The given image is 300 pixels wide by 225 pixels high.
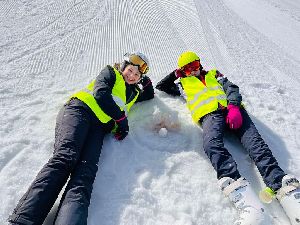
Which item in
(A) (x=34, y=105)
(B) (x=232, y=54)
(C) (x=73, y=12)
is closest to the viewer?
(A) (x=34, y=105)

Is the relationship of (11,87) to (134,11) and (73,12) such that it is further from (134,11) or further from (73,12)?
(134,11)

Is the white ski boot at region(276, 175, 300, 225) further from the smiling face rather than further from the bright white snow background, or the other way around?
the smiling face

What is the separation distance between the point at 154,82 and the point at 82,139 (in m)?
1.90

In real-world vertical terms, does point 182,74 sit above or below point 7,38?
below

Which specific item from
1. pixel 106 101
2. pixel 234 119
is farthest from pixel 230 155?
pixel 106 101

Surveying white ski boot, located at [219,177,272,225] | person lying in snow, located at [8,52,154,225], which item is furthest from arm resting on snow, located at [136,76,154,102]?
white ski boot, located at [219,177,272,225]

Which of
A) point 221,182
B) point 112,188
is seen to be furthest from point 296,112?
point 112,188

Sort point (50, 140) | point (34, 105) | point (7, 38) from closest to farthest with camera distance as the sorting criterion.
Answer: point (50, 140), point (34, 105), point (7, 38)

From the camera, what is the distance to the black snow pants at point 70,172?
2.88 m

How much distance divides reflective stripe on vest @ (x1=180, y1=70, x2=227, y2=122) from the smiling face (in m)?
0.68

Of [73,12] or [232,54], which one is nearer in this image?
[232,54]

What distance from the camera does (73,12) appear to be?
6.91 metres

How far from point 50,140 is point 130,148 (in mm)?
Answer: 840

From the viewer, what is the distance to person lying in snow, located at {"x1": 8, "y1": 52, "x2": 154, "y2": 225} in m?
2.92
